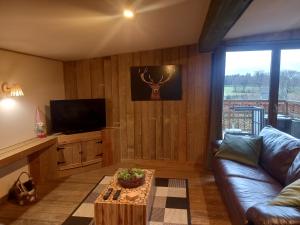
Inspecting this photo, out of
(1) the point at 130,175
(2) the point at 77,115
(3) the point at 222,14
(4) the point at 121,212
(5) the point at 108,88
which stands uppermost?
(3) the point at 222,14

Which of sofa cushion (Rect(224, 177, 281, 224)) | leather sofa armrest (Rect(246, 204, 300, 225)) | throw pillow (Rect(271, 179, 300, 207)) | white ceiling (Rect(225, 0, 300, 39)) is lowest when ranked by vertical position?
sofa cushion (Rect(224, 177, 281, 224))

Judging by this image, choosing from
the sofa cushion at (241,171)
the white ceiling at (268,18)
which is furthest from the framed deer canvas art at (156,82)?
the sofa cushion at (241,171)

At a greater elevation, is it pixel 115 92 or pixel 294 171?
pixel 115 92

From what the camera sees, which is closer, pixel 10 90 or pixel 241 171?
pixel 241 171

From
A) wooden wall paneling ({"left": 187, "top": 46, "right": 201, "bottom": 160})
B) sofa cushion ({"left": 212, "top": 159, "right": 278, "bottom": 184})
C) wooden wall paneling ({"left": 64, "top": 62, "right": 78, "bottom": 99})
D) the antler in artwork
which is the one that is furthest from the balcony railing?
wooden wall paneling ({"left": 64, "top": 62, "right": 78, "bottom": 99})

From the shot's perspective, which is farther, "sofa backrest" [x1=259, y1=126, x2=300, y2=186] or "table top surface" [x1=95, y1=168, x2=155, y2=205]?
"sofa backrest" [x1=259, y1=126, x2=300, y2=186]

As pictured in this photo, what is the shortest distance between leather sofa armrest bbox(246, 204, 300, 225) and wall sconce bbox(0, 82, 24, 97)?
9.82 feet

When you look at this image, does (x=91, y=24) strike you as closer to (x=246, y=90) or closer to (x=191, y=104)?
(x=191, y=104)

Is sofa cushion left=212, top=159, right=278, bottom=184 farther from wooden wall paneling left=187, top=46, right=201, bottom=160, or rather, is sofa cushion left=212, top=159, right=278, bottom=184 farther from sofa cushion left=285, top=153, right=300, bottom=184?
wooden wall paneling left=187, top=46, right=201, bottom=160

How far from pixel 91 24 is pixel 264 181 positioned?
8.01 ft

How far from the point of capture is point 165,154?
432 cm

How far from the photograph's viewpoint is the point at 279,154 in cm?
265

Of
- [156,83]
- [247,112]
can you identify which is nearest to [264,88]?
[247,112]

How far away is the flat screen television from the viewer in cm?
382
